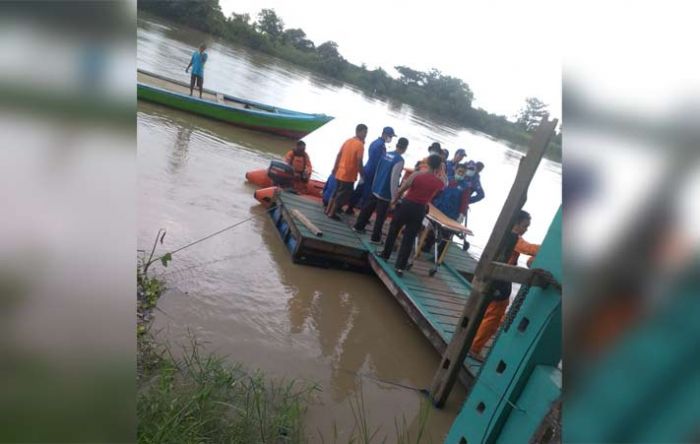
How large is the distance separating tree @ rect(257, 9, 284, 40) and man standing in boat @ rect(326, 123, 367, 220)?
44.3m

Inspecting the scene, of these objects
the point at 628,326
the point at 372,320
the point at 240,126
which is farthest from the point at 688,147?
the point at 240,126

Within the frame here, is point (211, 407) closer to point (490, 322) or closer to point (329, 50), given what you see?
point (490, 322)

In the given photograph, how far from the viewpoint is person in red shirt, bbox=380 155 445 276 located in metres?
5.38

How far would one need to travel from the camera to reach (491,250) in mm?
3232

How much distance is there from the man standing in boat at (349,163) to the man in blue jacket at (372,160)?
0.11m

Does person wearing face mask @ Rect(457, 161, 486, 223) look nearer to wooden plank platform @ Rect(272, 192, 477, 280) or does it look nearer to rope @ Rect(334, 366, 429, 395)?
wooden plank platform @ Rect(272, 192, 477, 280)

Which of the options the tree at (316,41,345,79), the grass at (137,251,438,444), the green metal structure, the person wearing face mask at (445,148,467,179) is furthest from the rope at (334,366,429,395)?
the tree at (316,41,345,79)

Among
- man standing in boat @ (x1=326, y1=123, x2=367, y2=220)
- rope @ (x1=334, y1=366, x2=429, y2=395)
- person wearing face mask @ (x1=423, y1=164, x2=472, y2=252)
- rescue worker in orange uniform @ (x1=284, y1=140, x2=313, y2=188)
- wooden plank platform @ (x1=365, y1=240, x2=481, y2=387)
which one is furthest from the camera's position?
rescue worker in orange uniform @ (x1=284, y1=140, x2=313, y2=188)

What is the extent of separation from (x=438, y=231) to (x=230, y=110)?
8.26 metres

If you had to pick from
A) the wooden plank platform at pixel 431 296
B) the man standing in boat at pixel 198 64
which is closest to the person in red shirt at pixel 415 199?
the wooden plank platform at pixel 431 296

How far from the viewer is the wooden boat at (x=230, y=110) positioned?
41.4ft

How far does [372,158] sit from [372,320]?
99.7 inches

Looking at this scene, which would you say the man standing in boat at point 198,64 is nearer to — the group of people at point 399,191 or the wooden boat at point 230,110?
the wooden boat at point 230,110

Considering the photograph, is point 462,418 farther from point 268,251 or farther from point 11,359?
point 268,251
